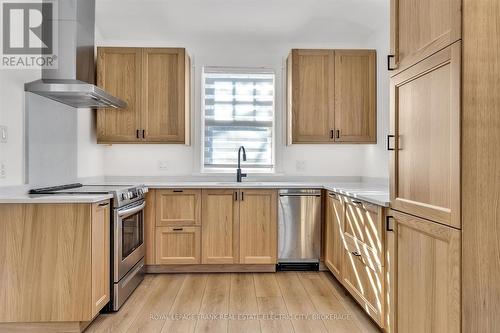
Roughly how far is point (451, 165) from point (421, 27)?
703 mm

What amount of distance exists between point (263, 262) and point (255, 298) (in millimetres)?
621

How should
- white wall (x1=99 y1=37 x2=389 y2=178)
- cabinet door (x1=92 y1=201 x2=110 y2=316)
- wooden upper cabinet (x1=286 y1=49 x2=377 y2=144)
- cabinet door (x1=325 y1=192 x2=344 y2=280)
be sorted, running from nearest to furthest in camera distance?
cabinet door (x1=92 y1=201 x2=110 y2=316), cabinet door (x1=325 y1=192 x2=344 y2=280), wooden upper cabinet (x1=286 y1=49 x2=377 y2=144), white wall (x1=99 y1=37 x2=389 y2=178)

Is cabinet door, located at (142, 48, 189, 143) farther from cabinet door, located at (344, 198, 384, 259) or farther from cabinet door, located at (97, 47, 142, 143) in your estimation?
cabinet door, located at (344, 198, 384, 259)

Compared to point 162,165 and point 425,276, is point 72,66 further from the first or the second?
point 425,276

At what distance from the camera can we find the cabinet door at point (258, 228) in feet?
11.2

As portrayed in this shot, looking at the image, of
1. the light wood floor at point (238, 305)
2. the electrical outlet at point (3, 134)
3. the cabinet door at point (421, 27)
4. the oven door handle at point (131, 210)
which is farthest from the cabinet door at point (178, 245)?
the cabinet door at point (421, 27)

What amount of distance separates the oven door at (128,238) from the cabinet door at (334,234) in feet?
5.94

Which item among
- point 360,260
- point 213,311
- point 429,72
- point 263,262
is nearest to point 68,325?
point 213,311

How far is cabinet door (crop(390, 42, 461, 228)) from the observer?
133 centimetres

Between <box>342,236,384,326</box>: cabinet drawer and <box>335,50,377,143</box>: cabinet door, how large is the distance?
1.30 m

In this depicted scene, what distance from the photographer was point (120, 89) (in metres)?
3.53

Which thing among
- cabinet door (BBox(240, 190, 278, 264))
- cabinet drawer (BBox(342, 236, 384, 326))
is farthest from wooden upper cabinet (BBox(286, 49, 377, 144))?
cabinet drawer (BBox(342, 236, 384, 326))

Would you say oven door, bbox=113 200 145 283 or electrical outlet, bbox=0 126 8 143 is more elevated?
electrical outlet, bbox=0 126 8 143

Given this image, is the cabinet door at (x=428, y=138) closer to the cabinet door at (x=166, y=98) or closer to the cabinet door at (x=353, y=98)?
the cabinet door at (x=353, y=98)
